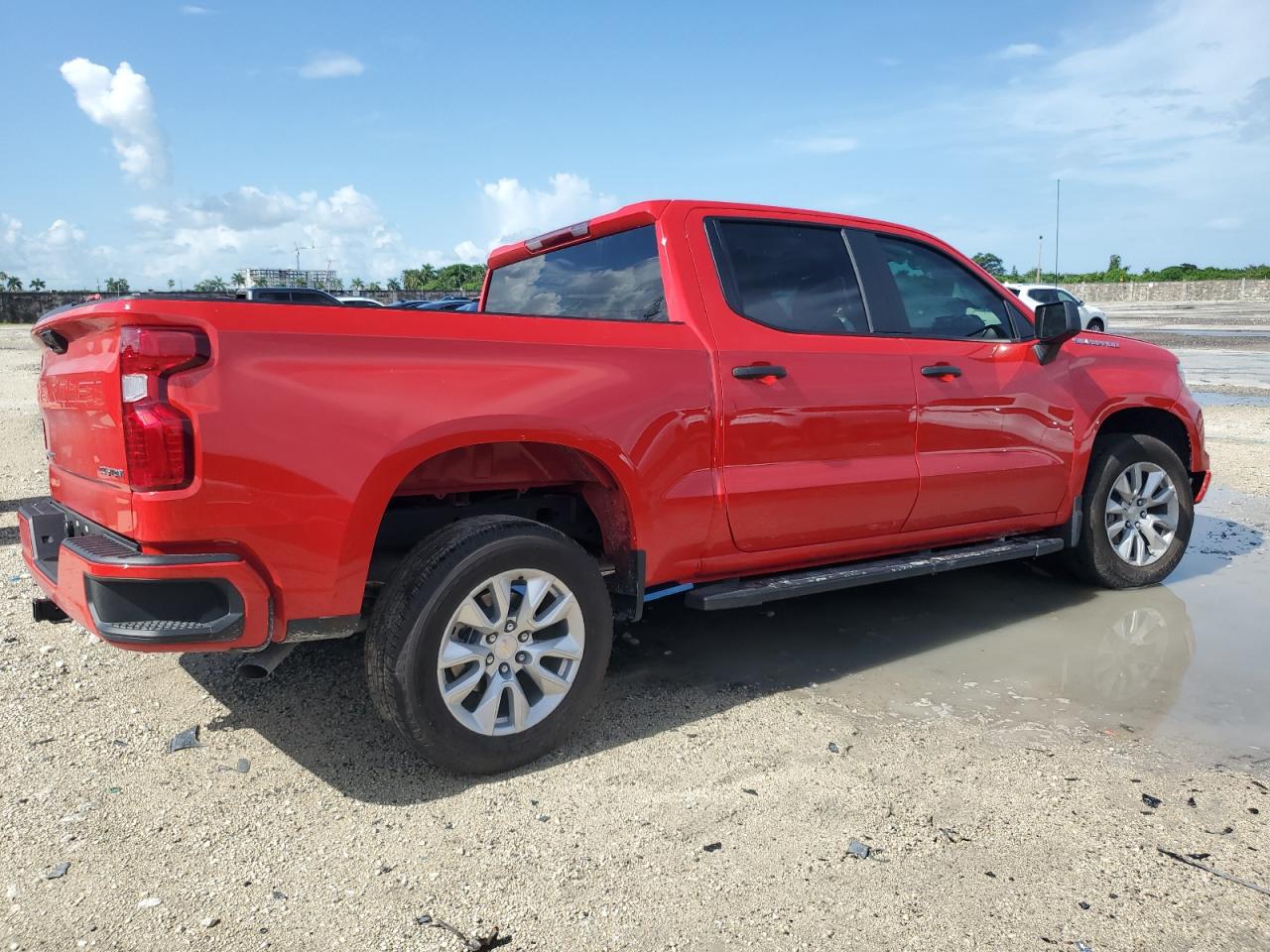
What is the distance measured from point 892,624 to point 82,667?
368cm

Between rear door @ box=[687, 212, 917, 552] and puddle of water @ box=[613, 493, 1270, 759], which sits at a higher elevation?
rear door @ box=[687, 212, 917, 552]

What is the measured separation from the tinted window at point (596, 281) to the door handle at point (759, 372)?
36cm

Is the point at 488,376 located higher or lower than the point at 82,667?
higher

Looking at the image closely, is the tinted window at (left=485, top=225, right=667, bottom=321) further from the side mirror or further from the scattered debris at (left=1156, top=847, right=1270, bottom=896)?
the scattered debris at (left=1156, top=847, right=1270, bottom=896)

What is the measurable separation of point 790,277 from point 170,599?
8.67 ft

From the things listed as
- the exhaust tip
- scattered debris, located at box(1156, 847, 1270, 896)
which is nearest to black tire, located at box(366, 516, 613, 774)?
the exhaust tip

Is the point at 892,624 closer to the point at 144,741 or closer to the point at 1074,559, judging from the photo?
the point at 1074,559

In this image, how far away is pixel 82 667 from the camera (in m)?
4.11

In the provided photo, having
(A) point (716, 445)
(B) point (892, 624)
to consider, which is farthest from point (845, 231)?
(B) point (892, 624)

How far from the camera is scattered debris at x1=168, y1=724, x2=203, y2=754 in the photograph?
3.40 metres

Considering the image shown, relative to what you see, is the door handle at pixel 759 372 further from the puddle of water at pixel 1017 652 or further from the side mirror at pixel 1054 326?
the side mirror at pixel 1054 326

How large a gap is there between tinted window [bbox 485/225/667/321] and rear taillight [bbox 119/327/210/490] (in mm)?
1531

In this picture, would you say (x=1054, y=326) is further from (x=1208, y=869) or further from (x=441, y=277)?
(x=441, y=277)

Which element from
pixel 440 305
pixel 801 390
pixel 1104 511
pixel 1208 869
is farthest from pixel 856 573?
pixel 440 305
